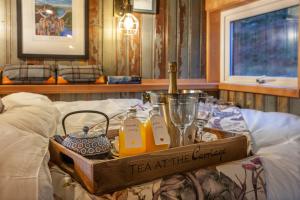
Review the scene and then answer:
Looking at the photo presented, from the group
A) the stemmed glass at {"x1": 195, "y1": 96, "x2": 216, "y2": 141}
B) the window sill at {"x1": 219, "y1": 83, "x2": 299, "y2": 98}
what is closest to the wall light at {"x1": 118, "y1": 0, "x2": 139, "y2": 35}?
the window sill at {"x1": 219, "y1": 83, "x2": 299, "y2": 98}

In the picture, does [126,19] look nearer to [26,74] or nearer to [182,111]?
[26,74]

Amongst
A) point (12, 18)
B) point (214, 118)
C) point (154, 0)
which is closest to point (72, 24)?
point (12, 18)

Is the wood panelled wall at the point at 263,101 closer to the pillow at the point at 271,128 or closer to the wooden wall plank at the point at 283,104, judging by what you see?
the wooden wall plank at the point at 283,104

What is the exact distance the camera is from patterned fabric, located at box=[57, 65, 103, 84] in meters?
2.47

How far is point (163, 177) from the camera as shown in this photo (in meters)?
0.91

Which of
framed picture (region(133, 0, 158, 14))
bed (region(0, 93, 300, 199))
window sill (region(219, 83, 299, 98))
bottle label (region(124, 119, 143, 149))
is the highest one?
framed picture (region(133, 0, 158, 14))

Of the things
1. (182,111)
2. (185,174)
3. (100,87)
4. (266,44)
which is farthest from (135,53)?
(185,174)

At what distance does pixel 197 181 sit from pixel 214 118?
0.70 metres

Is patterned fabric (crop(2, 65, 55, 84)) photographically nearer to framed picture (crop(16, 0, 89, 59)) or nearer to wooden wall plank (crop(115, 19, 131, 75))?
framed picture (crop(16, 0, 89, 59))

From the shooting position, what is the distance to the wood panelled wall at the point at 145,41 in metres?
2.50

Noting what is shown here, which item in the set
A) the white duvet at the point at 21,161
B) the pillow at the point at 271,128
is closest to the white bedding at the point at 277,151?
the pillow at the point at 271,128

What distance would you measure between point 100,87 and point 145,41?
655 millimetres

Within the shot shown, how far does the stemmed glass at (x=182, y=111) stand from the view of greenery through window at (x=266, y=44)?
4.28 ft

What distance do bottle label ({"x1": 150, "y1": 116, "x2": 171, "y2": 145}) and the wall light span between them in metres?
1.87
